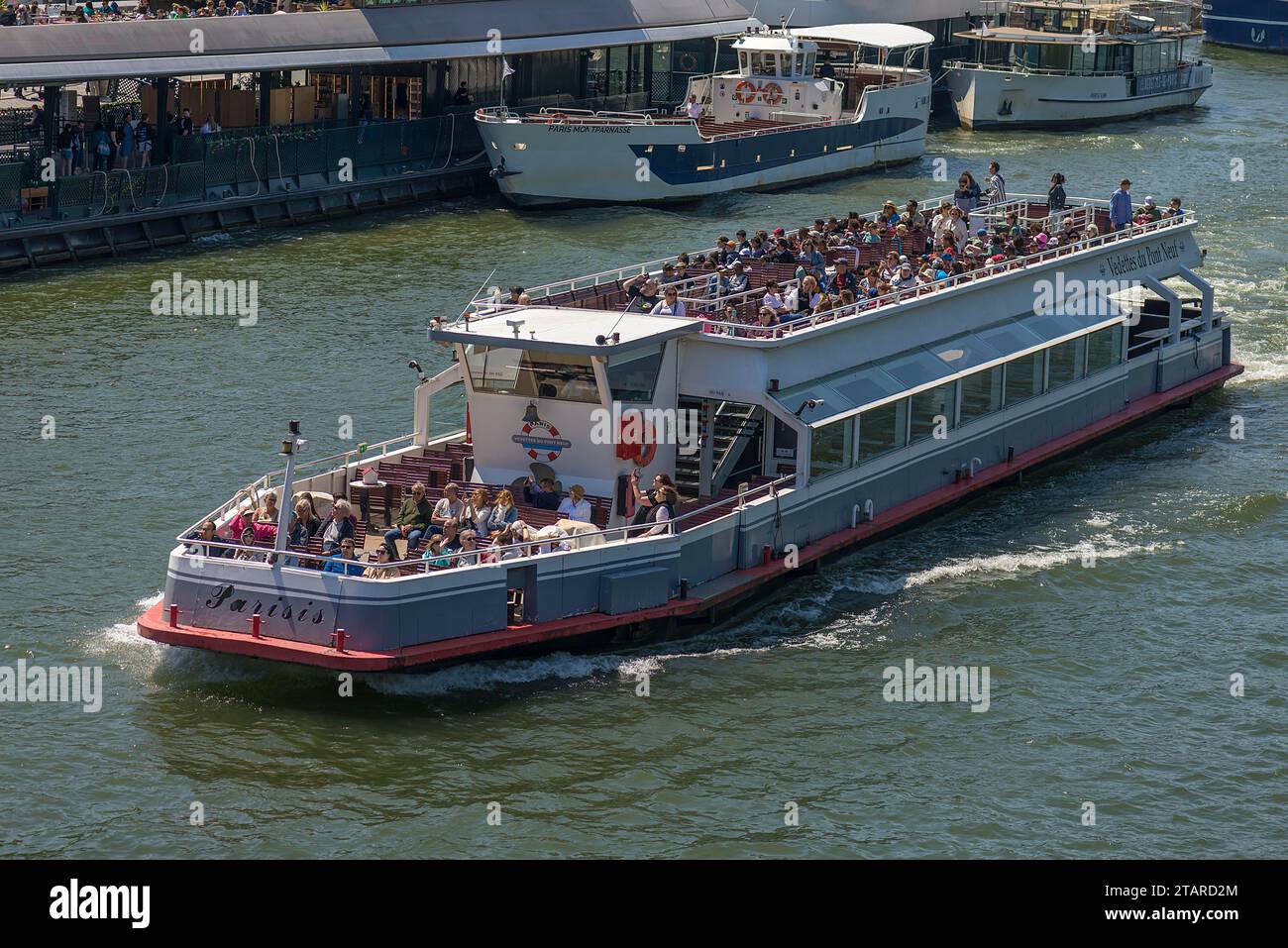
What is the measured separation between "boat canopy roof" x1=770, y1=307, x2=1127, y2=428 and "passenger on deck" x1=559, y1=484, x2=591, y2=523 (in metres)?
3.96

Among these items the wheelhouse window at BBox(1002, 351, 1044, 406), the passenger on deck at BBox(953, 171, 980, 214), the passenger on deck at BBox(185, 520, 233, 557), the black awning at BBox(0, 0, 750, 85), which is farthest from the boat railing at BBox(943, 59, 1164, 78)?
the passenger on deck at BBox(185, 520, 233, 557)

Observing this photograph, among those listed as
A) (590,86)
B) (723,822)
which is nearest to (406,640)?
(723,822)

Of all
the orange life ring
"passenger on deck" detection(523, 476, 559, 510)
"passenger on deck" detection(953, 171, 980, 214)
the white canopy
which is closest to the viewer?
"passenger on deck" detection(523, 476, 559, 510)

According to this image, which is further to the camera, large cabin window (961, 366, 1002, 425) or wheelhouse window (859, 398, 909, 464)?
large cabin window (961, 366, 1002, 425)

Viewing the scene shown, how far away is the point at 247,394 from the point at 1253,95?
6551 cm

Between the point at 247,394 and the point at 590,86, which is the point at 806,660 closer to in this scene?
the point at 247,394

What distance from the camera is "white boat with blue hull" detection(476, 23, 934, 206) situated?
63750 millimetres

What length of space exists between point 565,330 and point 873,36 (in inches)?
1951

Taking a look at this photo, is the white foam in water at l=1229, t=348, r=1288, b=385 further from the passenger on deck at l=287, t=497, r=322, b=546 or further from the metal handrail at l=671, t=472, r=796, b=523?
the passenger on deck at l=287, t=497, r=322, b=546

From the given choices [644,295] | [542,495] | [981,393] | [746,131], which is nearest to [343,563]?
[542,495]

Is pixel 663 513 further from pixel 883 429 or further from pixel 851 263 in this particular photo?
pixel 851 263

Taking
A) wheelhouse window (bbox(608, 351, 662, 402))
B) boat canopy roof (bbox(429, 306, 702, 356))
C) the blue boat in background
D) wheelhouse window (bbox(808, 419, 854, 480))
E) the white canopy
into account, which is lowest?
wheelhouse window (bbox(808, 419, 854, 480))

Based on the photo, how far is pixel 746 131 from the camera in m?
68.8

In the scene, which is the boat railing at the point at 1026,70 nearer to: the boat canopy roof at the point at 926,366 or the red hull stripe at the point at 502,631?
the boat canopy roof at the point at 926,366
